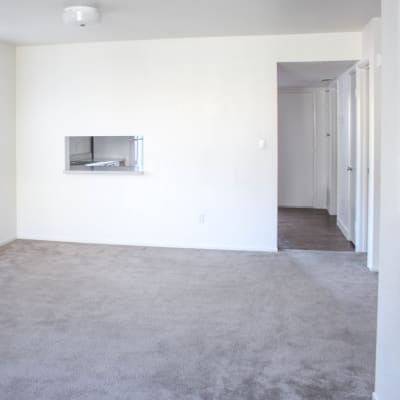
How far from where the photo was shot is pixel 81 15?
4109 mm

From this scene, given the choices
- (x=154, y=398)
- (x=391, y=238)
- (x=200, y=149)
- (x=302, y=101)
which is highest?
(x=302, y=101)

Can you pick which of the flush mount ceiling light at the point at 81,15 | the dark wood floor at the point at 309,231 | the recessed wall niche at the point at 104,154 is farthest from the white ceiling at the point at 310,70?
the flush mount ceiling light at the point at 81,15

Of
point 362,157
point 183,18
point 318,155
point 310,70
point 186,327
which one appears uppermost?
point 183,18

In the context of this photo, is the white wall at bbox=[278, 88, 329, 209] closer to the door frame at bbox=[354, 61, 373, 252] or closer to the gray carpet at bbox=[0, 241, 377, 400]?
the door frame at bbox=[354, 61, 373, 252]

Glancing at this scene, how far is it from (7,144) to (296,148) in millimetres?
5131

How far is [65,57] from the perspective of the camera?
572cm

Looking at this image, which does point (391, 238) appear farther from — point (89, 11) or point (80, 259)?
point (80, 259)

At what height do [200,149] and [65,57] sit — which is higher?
[65,57]

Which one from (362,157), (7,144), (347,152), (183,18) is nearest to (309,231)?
(347,152)

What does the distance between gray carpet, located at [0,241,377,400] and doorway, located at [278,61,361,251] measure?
3.98ft

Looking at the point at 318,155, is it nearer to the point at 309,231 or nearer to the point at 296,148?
the point at 296,148

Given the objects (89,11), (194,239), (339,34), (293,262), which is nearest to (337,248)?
(293,262)

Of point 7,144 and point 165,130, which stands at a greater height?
point 165,130

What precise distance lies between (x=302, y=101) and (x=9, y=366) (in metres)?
7.33
